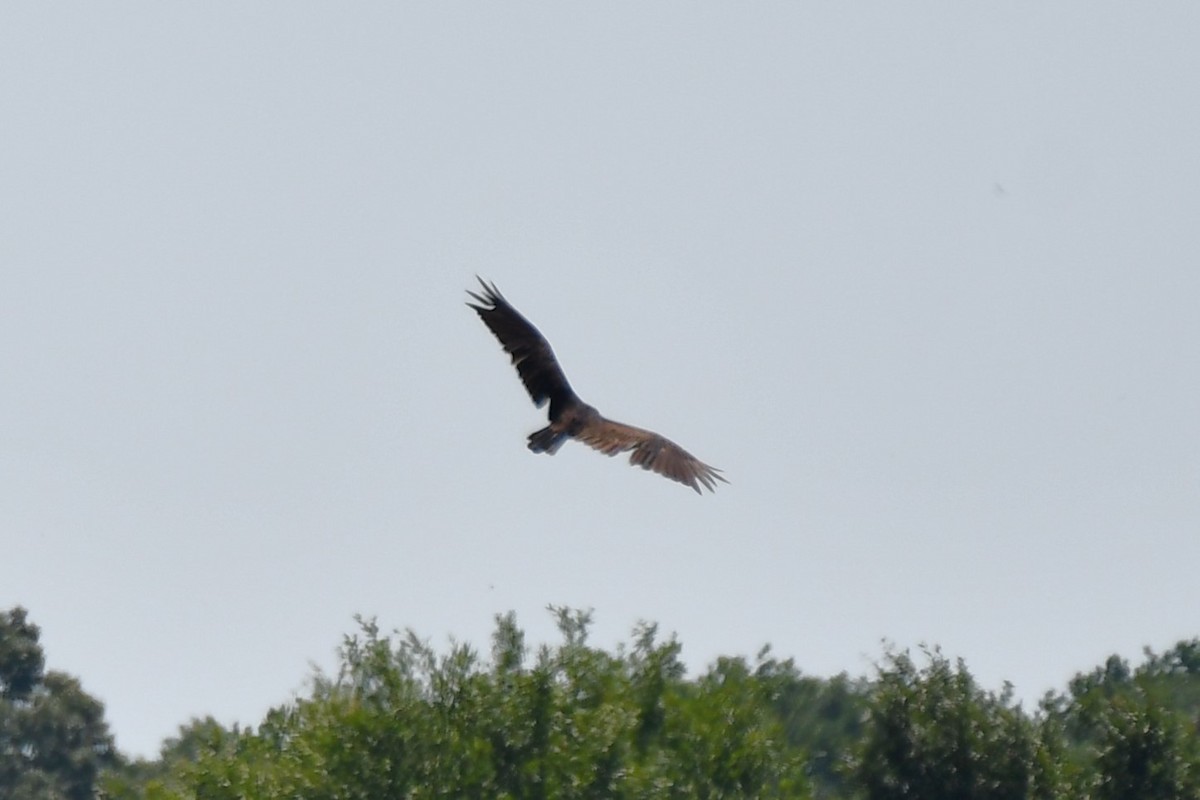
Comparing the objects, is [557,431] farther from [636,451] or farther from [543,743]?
[543,743]

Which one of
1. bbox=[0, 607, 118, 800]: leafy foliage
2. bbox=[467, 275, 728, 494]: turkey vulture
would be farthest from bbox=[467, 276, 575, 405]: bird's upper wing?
bbox=[0, 607, 118, 800]: leafy foliage

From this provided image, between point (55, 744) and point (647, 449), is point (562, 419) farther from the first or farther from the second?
point (55, 744)

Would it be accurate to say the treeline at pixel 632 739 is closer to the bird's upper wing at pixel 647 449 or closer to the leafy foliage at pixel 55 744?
the bird's upper wing at pixel 647 449

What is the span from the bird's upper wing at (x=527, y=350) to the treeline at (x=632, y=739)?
16284 mm

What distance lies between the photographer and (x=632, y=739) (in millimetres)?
44656

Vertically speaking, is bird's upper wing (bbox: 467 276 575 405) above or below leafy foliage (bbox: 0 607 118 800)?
below

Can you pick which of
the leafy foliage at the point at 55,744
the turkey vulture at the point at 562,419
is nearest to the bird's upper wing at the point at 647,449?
the turkey vulture at the point at 562,419

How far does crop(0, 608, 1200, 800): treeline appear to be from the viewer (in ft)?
136

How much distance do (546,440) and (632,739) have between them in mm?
21558

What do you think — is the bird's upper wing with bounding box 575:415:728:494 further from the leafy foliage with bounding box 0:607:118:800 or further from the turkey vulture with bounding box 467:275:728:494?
the leafy foliage with bounding box 0:607:118:800

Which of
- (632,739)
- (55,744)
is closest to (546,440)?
(632,739)

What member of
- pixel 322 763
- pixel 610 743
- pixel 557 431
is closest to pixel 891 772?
pixel 610 743

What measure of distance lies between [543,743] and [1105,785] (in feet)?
28.7

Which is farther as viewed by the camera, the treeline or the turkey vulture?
the treeline
